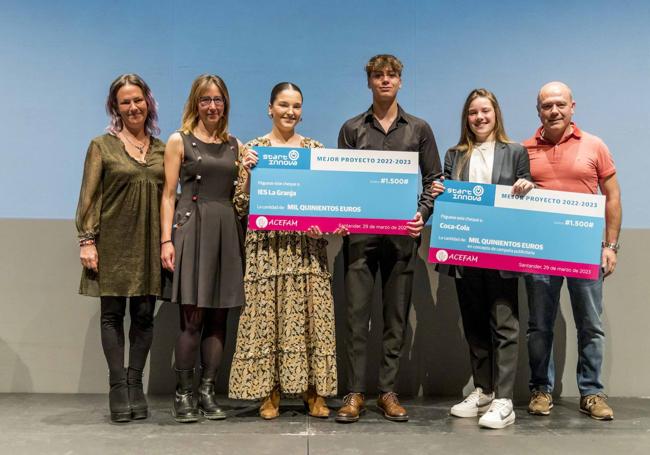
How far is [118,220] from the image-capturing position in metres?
Answer: 2.87

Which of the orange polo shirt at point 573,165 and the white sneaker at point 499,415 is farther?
the orange polo shirt at point 573,165

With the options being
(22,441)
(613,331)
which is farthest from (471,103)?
(22,441)

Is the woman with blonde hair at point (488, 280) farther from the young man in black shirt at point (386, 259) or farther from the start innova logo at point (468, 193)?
the young man in black shirt at point (386, 259)

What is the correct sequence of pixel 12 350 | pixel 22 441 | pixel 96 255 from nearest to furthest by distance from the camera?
pixel 22 441 → pixel 96 255 → pixel 12 350

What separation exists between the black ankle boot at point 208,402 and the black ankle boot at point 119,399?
329mm

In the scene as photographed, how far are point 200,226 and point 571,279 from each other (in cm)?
181

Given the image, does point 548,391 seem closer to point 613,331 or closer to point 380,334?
point 613,331

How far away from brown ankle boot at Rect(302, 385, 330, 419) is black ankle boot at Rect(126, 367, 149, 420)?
750 mm

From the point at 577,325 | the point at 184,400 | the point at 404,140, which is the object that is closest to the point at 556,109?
the point at 404,140

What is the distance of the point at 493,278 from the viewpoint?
9.82 feet

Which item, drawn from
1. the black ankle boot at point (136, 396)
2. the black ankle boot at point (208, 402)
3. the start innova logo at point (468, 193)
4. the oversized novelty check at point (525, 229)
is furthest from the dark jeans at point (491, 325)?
the black ankle boot at point (136, 396)

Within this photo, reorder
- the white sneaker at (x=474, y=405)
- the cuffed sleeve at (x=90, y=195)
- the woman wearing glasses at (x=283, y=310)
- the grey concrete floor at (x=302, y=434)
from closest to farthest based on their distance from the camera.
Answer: the grey concrete floor at (x=302, y=434) < the cuffed sleeve at (x=90, y=195) < the woman wearing glasses at (x=283, y=310) < the white sneaker at (x=474, y=405)

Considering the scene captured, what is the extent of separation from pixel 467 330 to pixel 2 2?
319 centimetres

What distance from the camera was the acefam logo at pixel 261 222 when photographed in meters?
2.89
